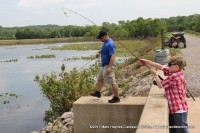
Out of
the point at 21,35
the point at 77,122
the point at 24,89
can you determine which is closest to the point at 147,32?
the point at 21,35

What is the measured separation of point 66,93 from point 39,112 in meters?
3.47

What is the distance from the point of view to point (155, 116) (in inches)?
229

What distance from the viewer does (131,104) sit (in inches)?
302

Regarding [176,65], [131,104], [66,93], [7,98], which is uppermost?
[176,65]

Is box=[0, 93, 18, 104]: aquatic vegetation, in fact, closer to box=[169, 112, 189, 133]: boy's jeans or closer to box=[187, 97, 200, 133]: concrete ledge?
box=[187, 97, 200, 133]: concrete ledge

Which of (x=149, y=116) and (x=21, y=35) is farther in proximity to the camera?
(x=21, y=35)

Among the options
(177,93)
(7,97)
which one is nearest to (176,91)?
(177,93)

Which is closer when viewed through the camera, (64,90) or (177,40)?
(64,90)

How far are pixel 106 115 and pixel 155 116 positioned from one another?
225cm

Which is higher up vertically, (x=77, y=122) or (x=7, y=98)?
(x=77, y=122)

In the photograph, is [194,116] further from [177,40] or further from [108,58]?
[177,40]

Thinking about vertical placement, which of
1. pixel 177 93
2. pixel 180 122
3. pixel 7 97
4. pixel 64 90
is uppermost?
pixel 177 93

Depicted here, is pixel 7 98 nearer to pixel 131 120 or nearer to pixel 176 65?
pixel 131 120

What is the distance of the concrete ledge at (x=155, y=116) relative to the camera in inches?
204
